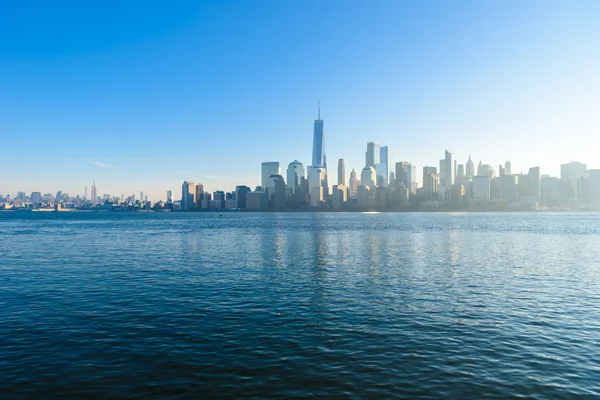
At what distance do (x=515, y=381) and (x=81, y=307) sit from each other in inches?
1354

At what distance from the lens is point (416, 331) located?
91.8 ft

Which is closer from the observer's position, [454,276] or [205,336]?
[205,336]

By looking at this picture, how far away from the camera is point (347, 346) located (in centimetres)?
2503

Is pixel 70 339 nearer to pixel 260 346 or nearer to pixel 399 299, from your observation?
pixel 260 346

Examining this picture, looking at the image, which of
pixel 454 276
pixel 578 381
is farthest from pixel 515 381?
pixel 454 276

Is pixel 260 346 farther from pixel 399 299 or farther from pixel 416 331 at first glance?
pixel 399 299

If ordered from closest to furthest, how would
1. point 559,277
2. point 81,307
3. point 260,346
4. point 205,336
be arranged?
point 260,346 → point 205,336 → point 81,307 → point 559,277

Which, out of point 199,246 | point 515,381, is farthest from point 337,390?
point 199,246

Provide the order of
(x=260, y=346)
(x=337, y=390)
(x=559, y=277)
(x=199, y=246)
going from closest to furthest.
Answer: (x=337, y=390) < (x=260, y=346) < (x=559, y=277) < (x=199, y=246)

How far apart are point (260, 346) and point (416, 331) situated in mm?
11564

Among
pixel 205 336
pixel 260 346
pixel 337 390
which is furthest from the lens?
pixel 205 336

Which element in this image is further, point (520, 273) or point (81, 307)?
point (520, 273)

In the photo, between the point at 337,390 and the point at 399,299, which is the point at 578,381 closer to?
the point at 337,390

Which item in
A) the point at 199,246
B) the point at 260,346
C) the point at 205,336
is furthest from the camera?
the point at 199,246
